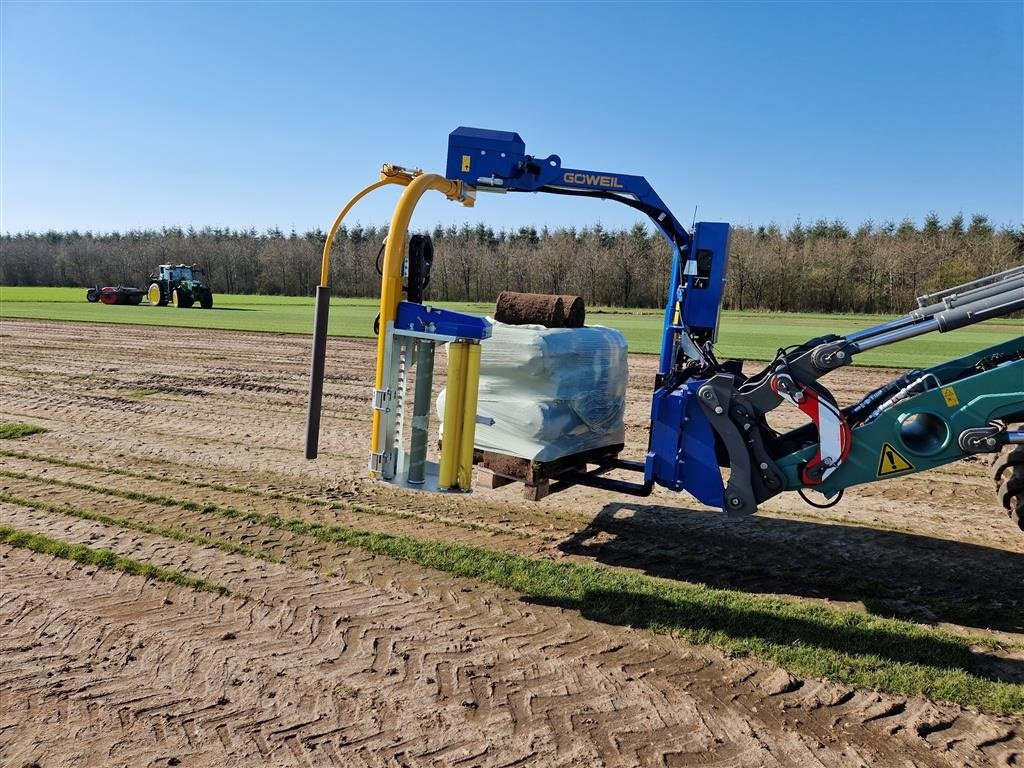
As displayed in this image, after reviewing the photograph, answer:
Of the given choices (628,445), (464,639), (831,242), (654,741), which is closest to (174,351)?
(628,445)

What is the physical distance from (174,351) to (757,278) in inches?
1858

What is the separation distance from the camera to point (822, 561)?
20.4 ft

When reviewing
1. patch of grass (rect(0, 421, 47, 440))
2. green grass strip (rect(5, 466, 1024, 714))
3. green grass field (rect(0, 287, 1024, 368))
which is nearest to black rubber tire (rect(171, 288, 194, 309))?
green grass field (rect(0, 287, 1024, 368))

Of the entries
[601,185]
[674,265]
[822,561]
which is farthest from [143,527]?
[822,561]

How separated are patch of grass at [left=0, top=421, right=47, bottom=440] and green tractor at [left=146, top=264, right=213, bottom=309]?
34162 mm

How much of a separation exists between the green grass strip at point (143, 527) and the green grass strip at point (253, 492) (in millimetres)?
545

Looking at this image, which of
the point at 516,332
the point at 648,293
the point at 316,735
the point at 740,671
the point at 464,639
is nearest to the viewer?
the point at 316,735

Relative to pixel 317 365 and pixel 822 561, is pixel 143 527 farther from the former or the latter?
pixel 822 561

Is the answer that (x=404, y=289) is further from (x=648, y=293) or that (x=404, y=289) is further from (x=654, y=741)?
(x=648, y=293)

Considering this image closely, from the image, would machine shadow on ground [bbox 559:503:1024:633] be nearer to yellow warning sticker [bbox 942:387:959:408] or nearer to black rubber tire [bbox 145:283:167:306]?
yellow warning sticker [bbox 942:387:959:408]

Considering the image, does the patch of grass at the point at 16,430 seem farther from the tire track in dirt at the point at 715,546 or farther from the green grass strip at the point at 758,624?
the green grass strip at the point at 758,624

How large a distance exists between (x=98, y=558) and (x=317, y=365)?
2.42 metres

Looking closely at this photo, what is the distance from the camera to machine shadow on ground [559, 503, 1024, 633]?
214 inches

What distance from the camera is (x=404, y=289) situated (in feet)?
18.7
